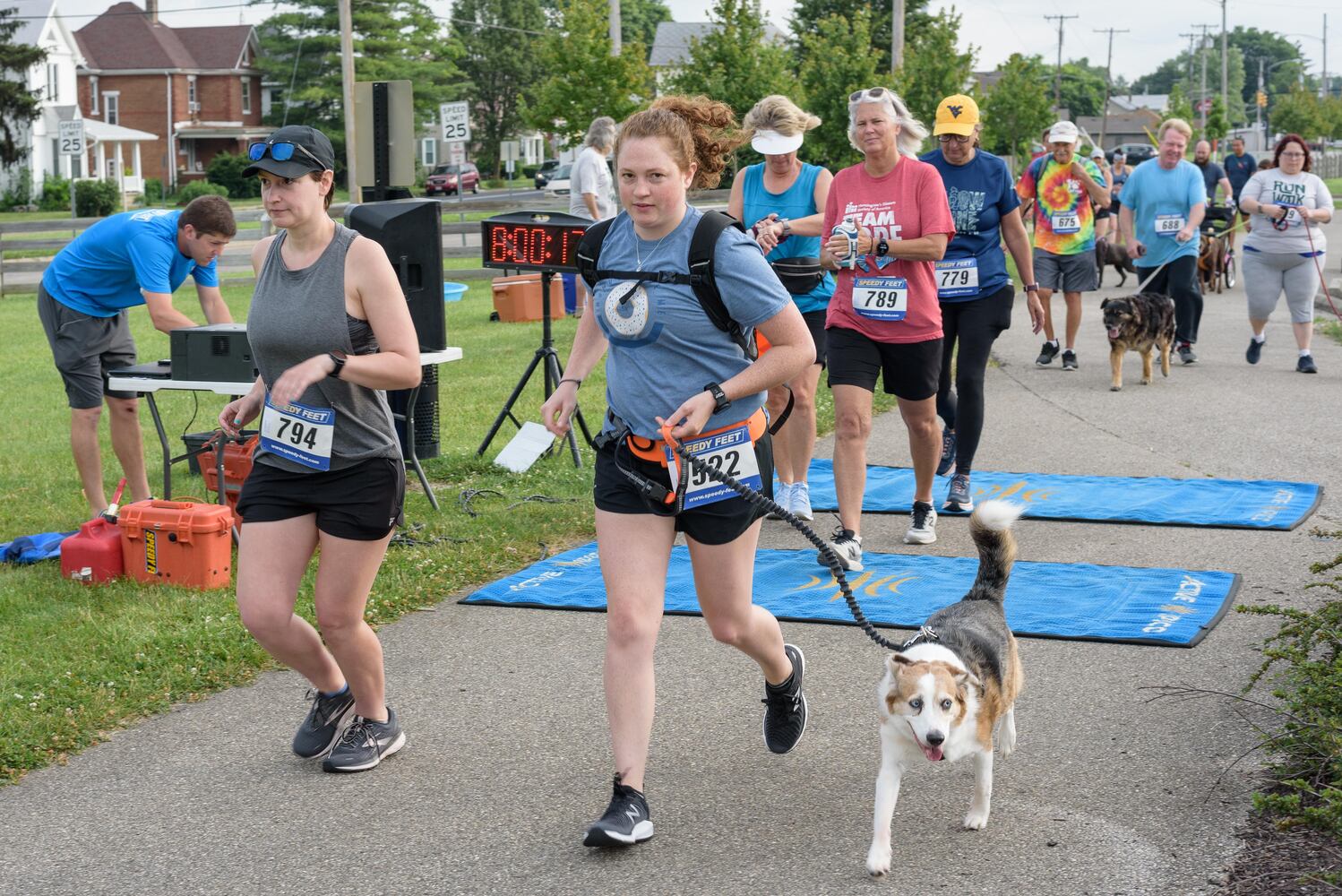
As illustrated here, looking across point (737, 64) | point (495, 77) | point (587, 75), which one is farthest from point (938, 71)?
point (495, 77)

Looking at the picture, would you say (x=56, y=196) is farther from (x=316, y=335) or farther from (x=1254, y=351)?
(x=316, y=335)

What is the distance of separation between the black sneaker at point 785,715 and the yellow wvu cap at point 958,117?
4.08 metres

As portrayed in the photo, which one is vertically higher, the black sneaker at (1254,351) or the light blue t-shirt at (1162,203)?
the light blue t-shirt at (1162,203)

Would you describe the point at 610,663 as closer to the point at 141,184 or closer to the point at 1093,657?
the point at 1093,657

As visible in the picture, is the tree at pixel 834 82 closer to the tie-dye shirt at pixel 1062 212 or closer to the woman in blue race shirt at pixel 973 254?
the tie-dye shirt at pixel 1062 212

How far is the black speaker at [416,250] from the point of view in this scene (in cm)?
923

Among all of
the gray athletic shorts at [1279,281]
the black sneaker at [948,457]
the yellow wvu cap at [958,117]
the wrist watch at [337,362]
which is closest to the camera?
the wrist watch at [337,362]

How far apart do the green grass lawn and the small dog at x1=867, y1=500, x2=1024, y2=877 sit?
9.32ft

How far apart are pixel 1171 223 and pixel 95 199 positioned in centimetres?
4406

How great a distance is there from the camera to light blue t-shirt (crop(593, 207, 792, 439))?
4.08 meters

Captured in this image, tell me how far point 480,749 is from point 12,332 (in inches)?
661

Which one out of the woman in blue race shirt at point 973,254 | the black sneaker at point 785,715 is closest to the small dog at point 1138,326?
the woman in blue race shirt at point 973,254

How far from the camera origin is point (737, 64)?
29.0m

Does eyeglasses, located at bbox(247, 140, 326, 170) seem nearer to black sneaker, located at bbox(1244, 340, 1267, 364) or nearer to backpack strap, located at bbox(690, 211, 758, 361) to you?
backpack strap, located at bbox(690, 211, 758, 361)
